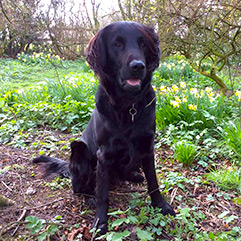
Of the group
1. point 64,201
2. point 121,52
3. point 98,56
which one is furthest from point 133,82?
point 64,201

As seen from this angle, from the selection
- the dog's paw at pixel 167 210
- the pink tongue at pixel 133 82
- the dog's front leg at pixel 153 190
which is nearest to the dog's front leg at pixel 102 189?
the dog's front leg at pixel 153 190

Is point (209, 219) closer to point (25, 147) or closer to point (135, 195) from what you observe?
point (135, 195)

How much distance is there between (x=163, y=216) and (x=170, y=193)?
41cm

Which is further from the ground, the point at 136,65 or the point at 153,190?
the point at 136,65

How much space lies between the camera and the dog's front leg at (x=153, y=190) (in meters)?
2.13

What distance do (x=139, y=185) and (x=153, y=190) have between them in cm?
38

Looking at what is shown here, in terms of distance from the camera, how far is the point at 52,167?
2686 millimetres

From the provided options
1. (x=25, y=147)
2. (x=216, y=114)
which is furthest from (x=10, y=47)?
(x=216, y=114)

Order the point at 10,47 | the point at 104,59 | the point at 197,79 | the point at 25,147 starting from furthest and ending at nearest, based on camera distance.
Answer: the point at 10,47, the point at 197,79, the point at 25,147, the point at 104,59

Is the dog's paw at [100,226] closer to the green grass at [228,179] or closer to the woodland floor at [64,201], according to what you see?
the woodland floor at [64,201]

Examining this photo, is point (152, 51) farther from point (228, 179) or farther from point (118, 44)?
point (228, 179)

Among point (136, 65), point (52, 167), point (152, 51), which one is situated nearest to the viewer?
point (136, 65)

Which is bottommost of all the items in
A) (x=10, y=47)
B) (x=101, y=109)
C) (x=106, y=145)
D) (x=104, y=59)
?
(x=10, y=47)

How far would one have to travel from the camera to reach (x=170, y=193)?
238 cm
